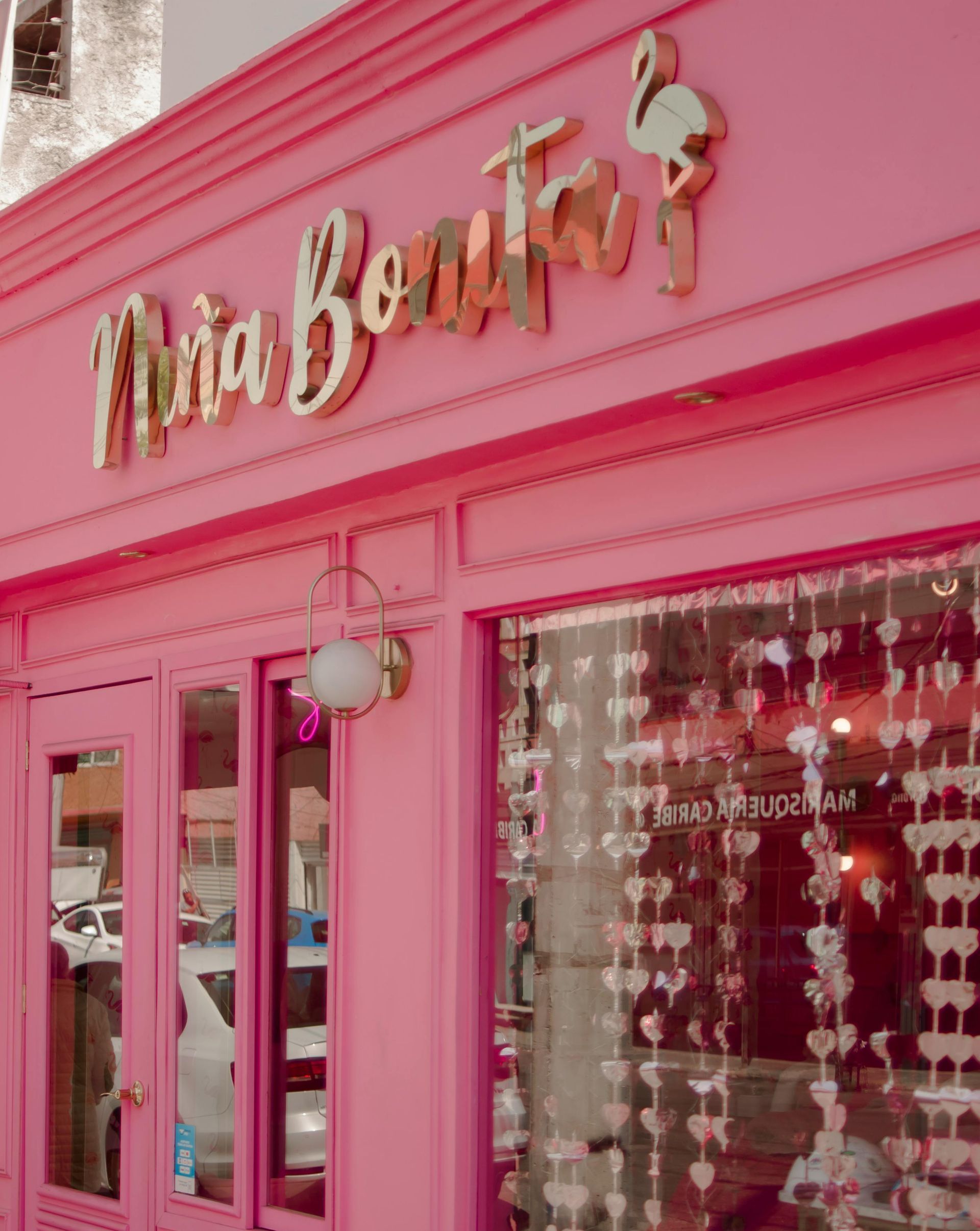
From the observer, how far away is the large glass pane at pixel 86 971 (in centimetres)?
636

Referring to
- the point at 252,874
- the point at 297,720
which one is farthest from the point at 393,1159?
the point at 297,720

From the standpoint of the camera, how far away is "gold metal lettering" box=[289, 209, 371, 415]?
4.96 m

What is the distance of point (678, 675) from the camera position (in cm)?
430

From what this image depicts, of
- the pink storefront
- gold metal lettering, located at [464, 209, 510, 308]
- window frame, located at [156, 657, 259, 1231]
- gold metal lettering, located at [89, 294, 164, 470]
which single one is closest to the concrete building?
the pink storefront

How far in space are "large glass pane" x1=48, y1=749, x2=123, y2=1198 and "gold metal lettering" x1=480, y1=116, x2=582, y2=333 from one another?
318 centimetres

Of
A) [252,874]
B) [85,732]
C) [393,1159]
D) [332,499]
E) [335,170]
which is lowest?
[393,1159]

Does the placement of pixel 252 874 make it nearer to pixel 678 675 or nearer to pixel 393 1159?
pixel 393 1159

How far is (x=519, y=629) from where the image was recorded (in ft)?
15.6

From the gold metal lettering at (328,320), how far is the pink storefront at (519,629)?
2 centimetres

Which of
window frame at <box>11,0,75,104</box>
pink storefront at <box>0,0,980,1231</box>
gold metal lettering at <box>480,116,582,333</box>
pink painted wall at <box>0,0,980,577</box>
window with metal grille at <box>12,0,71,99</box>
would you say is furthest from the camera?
window with metal grille at <box>12,0,71,99</box>

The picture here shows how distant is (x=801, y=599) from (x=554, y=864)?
4.05 feet

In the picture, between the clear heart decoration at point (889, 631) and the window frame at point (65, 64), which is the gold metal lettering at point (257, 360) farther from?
the window frame at point (65, 64)

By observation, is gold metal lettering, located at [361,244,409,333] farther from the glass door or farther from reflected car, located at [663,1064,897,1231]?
reflected car, located at [663,1064,897,1231]

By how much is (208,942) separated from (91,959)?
100cm
